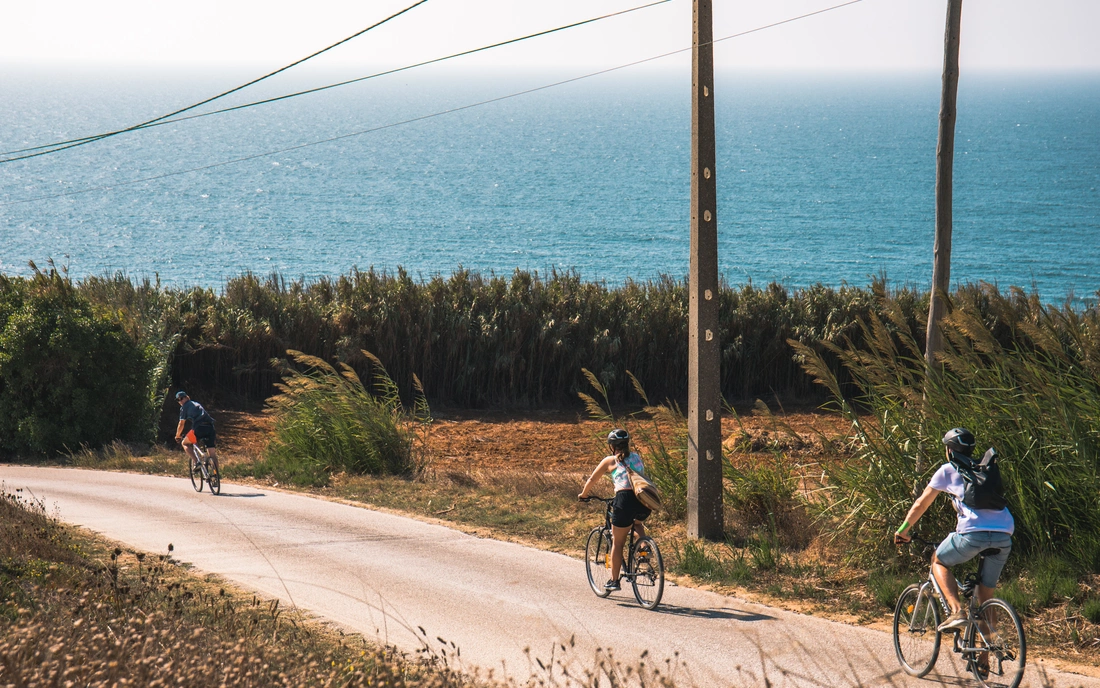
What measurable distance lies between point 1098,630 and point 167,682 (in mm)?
6892

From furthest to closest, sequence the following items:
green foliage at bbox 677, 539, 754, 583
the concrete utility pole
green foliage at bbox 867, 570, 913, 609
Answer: the concrete utility pole
green foliage at bbox 677, 539, 754, 583
green foliage at bbox 867, 570, 913, 609

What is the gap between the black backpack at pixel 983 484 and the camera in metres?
7.08

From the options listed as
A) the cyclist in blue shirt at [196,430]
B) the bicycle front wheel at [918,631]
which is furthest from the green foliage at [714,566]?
the cyclist in blue shirt at [196,430]

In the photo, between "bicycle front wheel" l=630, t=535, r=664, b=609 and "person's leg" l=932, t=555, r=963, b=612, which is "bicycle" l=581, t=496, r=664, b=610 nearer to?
"bicycle front wheel" l=630, t=535, r=664, b=609

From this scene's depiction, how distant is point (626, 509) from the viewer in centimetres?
923

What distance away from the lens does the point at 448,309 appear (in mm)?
25641

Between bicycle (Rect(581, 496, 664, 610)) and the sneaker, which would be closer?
the sneaker

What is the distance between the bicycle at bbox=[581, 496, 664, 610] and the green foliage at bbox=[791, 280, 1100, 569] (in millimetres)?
2124

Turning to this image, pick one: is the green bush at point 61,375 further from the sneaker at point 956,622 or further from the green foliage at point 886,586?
the sneaker at point 956,622

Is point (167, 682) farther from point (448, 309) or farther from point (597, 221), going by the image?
point (597, 221)

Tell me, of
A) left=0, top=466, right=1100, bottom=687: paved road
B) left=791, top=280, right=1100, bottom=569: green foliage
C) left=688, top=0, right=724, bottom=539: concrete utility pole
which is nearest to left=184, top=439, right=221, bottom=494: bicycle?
left=0, top=466, right=1100, bottom=687: paved road

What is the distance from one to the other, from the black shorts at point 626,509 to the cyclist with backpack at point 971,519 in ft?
9.13

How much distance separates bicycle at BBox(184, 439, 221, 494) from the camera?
15.5 meters

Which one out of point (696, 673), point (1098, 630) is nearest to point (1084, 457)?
point (1098, 630)
